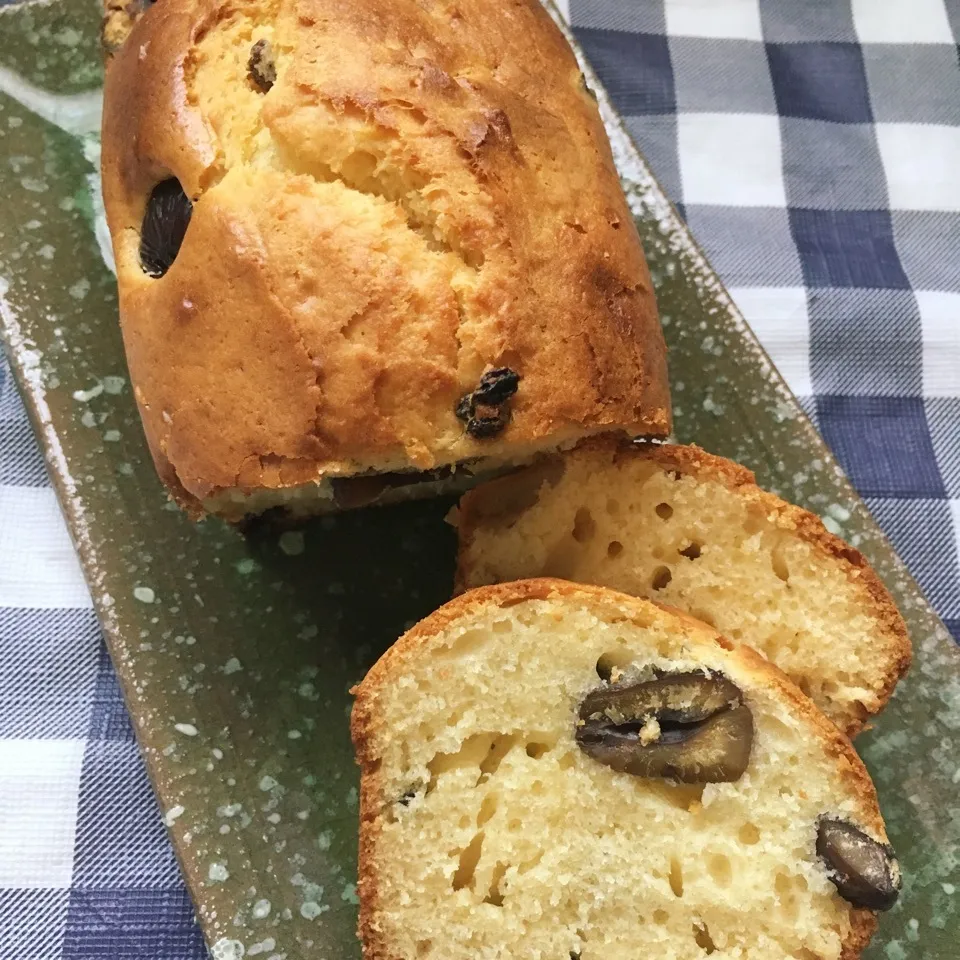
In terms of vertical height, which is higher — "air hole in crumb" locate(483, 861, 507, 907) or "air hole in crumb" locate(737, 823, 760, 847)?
"air hole in crumb" locate(737, 823, 760, 847)

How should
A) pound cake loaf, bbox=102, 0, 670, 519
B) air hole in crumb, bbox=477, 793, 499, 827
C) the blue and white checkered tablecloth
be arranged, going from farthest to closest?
the blue and white checkered tablecloth < air hole in crumb, bbox=477, 793, 499, 827 < pound cake loaf, bbox=102, 0, 670, 519

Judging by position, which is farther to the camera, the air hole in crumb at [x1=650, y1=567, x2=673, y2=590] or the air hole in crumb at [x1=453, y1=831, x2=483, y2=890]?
the air hole in crumb at [x1=650, y1=567, x2=673, y2=590]

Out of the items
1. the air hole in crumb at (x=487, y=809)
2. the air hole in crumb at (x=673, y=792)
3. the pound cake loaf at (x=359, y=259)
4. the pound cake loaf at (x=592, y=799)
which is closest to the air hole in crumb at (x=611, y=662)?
the pound cake loaf at (x=592, y=799)

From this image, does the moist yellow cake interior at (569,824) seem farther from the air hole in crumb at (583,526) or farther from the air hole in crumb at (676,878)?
the air hole in crumb at (583,526)

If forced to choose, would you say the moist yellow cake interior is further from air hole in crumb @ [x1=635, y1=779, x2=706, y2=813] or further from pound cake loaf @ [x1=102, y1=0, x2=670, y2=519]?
pound cake loaf @ [x1=102, y1=0, x2=670, y2=519]

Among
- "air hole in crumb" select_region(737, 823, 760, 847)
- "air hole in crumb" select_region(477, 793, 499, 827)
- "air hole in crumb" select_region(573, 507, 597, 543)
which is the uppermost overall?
"air hole in crumb" select_region(573, 507, 597, 543)

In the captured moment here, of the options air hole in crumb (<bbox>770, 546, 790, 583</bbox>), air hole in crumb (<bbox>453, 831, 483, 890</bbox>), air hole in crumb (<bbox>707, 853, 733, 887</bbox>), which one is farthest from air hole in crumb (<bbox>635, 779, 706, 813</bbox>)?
air hole in crumb (<bbox>770, 546, 790, 583</bbox>)

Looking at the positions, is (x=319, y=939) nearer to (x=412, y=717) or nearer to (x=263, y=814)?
(x=263, y=814)

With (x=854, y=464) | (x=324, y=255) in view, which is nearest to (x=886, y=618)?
(x=854, y=464)
